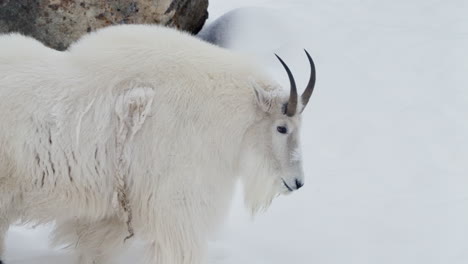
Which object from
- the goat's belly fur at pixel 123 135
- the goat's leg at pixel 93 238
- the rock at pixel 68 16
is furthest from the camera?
the rock at pixel 68 16

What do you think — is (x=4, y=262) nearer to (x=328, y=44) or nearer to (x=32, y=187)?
(x=32, y=187)

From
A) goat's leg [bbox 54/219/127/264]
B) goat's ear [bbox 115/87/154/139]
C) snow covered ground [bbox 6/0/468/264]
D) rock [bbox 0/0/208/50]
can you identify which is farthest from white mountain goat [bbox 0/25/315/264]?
rock [bbox 0/0/208/50]

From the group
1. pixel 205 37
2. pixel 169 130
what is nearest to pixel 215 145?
pixel 169 130

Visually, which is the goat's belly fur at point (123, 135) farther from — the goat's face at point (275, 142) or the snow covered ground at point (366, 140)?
the snow covered ground at point (366, 140)

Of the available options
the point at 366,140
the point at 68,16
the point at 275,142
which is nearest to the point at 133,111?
the point at 275,142

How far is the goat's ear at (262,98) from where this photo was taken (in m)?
4.49

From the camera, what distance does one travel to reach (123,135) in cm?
432

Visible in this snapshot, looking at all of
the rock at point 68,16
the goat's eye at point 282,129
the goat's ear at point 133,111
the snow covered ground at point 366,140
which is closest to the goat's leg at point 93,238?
the snow covered ground at point 366,140

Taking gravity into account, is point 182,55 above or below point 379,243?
above

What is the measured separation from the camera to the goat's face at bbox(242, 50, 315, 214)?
14.9 feet

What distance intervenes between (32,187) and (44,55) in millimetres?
737

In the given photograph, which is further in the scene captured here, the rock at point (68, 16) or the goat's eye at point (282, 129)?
the rock at point (68, 16)

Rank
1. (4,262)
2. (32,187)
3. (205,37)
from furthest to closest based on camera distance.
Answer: (205,37), (4,262), (32,187)

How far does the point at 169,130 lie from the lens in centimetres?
437
